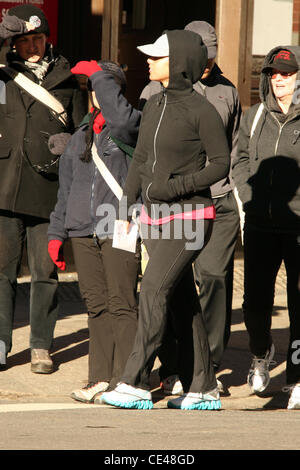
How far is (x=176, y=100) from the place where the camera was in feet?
20.9

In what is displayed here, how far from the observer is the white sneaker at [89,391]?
6.98 m

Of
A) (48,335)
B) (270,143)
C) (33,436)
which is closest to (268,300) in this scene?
(270,143)

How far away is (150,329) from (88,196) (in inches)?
40.5

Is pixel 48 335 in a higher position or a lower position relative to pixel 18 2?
lower

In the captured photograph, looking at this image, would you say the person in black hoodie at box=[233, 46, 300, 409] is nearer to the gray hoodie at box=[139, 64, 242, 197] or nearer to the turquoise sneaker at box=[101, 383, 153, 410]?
the gray hoodie at box=[139, 64, 242, 197]

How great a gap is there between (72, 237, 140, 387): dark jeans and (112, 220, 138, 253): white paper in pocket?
8 cm

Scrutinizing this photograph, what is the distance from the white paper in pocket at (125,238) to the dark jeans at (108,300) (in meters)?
0.08

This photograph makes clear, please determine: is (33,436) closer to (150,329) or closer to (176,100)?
(150,329)

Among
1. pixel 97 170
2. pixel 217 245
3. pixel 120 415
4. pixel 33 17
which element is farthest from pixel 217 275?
pixel 33 17

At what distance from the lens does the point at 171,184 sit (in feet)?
20.6

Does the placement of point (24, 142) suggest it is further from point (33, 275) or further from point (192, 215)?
point (192, 215)

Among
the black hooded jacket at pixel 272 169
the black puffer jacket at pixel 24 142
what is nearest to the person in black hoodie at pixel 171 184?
the black hooded jacket at pixel 272 169

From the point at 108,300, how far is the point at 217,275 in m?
0.81

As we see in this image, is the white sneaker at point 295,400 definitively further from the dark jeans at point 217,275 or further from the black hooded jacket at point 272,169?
the black hooded jacket at point 272,169
